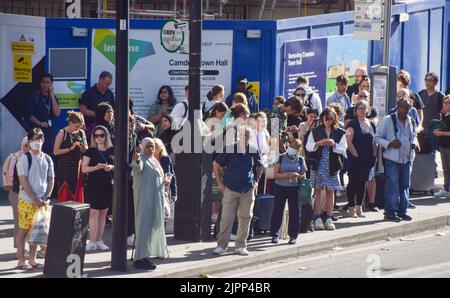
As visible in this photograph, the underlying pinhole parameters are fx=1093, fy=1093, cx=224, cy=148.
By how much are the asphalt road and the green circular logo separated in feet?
16.5

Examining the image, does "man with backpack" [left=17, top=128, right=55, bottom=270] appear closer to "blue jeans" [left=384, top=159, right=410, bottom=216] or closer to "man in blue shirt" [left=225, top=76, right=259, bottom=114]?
"blue jeans" [left=384, top=159, right=410, bottom=216]

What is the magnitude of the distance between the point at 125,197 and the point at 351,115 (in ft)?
18.8

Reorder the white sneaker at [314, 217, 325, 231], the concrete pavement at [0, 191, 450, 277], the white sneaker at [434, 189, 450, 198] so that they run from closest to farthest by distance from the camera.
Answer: the concrete pavement at [0, 191, 450, 277] → the white sneaker at [314, 217, 325, 231] → the white sneaker at [434, 189, 450, 198]

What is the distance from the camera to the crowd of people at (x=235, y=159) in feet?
40.9

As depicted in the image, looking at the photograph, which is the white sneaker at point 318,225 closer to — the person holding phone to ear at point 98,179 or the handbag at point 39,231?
the person holding phone to ear at point 98,179

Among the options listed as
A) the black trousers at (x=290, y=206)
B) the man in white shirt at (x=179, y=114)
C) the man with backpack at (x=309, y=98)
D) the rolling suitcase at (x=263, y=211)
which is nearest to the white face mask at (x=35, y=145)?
the black trousers at (x=290, y=206)

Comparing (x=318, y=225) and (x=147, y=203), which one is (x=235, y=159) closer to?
(x=147, y=203)

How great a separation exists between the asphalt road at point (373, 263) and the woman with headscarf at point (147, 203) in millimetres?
906

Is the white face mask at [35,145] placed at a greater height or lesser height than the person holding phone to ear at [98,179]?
greater

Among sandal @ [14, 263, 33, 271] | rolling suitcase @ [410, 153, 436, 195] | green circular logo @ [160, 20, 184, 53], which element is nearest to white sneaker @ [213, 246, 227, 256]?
sandal @ [14, 263, 33, 271]

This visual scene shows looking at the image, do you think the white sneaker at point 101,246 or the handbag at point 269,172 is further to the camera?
the handbag at point 269,172

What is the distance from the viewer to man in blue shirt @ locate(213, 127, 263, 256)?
43.6 feet

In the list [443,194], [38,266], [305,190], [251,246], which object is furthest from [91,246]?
[443,194]

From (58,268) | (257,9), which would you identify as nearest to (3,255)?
(58,268)
